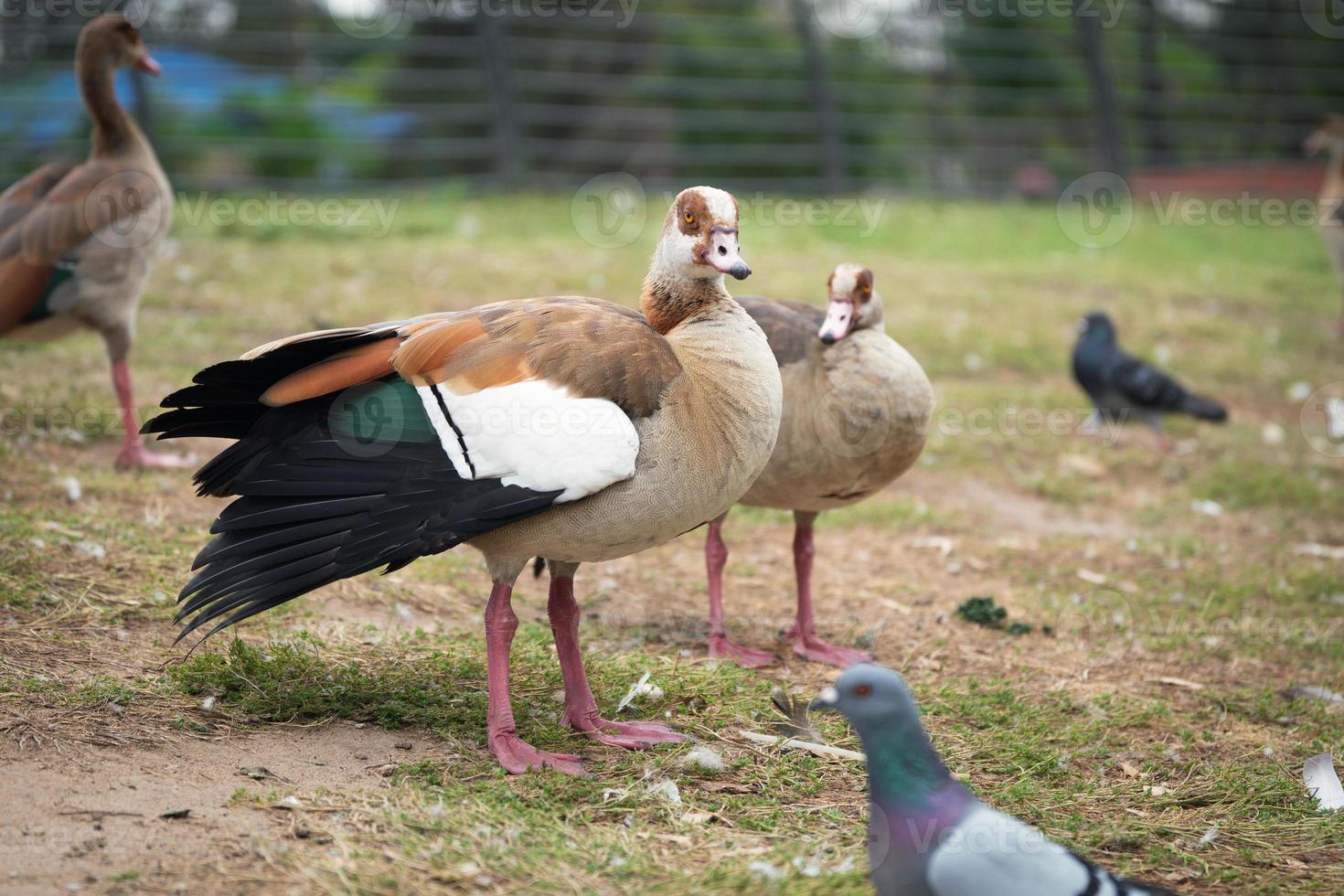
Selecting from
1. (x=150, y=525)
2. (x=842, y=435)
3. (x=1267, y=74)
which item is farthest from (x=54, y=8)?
(x=1267, y=74)

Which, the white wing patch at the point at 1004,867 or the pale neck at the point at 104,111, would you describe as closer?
the white wing patch at the point at 1004,867

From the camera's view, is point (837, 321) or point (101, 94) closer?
point (837, 321)

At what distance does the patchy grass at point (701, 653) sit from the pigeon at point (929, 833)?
0.29 metres

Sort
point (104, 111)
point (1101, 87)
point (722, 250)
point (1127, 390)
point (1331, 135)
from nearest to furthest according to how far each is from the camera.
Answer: point (722, 250), point (104, 111), point (1127, 390), point (1331, 135), point (1101, 87)

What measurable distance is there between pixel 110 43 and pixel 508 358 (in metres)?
4.22

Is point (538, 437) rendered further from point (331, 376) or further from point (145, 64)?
point (145, 64)

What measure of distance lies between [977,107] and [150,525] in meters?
12.2

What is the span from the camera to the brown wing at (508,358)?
329cm

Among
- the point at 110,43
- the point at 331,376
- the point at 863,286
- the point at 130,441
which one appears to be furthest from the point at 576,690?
the point at 110,43

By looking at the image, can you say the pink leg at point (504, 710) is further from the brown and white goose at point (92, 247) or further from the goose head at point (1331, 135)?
the goose head at point (1331, 135)

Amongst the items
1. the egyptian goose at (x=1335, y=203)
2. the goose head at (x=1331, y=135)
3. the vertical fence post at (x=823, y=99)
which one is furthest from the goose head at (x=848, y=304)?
the vertical fence post at (x=823, y=99)

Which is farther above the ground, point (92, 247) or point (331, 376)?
point (92, 247)

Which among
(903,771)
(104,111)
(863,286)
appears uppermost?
(104,111)

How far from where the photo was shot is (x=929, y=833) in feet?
8.44
